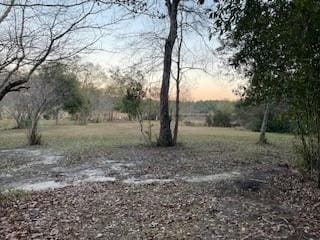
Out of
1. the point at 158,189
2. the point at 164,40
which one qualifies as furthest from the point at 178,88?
the point at 158,189

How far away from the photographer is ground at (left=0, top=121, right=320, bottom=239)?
5.33 metres

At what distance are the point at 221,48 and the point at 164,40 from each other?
2706 mm

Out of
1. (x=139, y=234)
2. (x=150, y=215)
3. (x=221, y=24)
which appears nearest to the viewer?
(x=139, y=234)

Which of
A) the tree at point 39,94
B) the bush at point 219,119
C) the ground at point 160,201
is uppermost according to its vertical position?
the tree at point 39,94

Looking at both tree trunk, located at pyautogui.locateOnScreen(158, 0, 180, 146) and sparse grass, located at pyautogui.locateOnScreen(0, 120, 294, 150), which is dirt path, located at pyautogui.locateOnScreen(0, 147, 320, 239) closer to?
tree trunk, located at pyautogui.locateOnScreen(158, 0, 180, 146)

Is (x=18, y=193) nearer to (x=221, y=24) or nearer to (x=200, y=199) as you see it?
(x=200, y=199)

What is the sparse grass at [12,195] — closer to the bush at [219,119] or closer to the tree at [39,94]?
the tree at [39,94]

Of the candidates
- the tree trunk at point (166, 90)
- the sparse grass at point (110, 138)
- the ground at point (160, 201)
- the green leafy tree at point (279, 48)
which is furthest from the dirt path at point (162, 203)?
the sparse grass at point (110, 138)

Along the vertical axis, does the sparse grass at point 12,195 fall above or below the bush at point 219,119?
below

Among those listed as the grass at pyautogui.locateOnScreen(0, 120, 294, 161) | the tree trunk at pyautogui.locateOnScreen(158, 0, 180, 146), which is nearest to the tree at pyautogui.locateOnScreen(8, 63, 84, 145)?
the grass at pyautogui.locateOnScreen(0, 120, 294, 161)

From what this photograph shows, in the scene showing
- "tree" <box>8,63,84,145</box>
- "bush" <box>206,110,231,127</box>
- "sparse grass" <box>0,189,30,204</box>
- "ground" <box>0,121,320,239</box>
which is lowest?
"sparse grass" <box>0,189,30,204</box>

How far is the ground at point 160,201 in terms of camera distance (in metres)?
5.33

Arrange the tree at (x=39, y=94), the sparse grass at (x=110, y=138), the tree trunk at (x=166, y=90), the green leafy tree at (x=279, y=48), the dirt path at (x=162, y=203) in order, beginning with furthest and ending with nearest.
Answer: the tree at (x=39, y=94) → the sparse grass at (x=110, y=138) → the tree trunk at (x=166, y=90) → the green leafy tree at (x=279, y=48) → the dirt path at (x=162, y=203)

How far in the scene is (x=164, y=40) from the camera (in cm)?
1717
